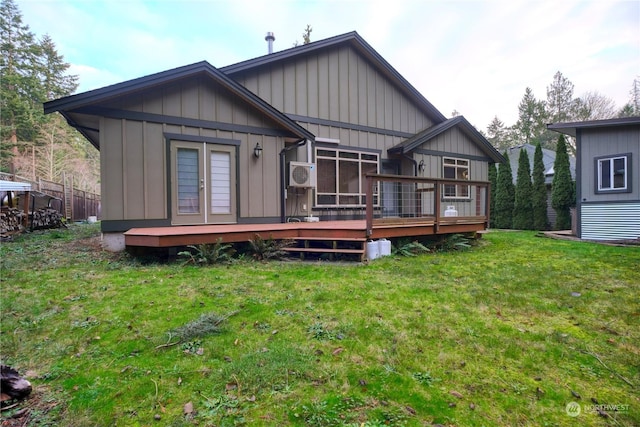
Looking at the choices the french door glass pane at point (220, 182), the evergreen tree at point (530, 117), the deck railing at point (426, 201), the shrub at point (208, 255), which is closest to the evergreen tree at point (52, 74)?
the french door glass pane at point (220, 182)

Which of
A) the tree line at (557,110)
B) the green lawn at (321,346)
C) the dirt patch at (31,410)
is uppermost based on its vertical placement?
the tree line at (557,110)

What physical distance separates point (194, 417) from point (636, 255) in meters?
7.59

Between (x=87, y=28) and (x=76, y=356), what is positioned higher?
(x=87, y=28)

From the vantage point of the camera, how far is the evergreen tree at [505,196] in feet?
45.1

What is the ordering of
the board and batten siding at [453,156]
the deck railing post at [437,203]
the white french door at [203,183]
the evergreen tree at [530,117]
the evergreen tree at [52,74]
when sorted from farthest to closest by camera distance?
the evergreen tree at [530,117] → the evergreen tree at [52,74] → the board and batten siding at [453,156] → the deck railing post at [437,203] → the white french door at [203,183]

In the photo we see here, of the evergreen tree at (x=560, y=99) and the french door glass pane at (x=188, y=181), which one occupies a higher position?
the evergreen tree at (x=560, y=99)

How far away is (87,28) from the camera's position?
9008mm

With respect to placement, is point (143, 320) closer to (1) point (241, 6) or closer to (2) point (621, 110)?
(1) point (241, 6)

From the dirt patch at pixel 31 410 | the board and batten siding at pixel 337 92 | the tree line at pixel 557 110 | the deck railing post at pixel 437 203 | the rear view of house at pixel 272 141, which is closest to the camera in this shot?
the dirt patch at pixel 31 410

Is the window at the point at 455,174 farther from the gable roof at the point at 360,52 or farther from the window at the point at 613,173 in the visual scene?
the window at the point at 613,173

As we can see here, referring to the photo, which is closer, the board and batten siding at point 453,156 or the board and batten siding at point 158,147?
the board and batten siding at point 158,147

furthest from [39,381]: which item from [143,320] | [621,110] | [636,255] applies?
[621,110]

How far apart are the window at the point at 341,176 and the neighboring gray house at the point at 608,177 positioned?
5684 mm

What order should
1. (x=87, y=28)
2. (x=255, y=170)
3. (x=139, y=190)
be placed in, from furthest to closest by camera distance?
(x=87, y=28) → (x=255, y=170) → (x=139, y=190)
